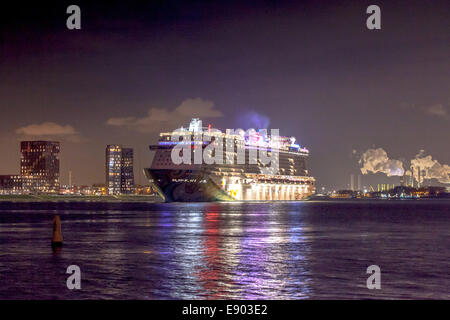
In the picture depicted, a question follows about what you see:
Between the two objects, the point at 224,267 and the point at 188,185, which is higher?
the point at 188,185

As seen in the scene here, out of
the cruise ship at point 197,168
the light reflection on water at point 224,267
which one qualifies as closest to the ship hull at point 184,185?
the cruise ship at point 197,168

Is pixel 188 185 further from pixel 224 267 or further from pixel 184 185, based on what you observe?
pixel 224 267

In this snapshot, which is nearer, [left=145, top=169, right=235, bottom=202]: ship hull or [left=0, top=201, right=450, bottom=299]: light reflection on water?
[left=0, top=201, right=450, bottom=299]: light reflection on water

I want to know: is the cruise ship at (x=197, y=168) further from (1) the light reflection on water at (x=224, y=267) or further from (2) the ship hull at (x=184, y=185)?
(1) the light reflection on water at (x=224, y=267)

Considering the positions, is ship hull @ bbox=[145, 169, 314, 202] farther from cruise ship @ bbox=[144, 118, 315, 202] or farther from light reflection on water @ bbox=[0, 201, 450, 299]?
light reflection on water @ bbox=[0, 201, 450, 299]

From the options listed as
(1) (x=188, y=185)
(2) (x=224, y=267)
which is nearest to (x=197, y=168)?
(1) (x=188, y=185)

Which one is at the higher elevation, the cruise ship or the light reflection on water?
the cruise ship

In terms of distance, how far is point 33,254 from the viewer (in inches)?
1373

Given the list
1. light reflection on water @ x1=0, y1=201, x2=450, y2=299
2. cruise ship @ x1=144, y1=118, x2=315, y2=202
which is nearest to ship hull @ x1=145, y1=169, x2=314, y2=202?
cruise ship @ x1=144, y1=118, x2=315, y2=202

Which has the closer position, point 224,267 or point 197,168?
point 224,267

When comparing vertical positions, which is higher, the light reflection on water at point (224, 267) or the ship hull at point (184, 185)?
the ship hull at point (184, 185)
